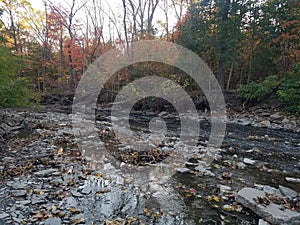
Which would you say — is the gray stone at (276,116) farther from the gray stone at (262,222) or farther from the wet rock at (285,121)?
the gray stone at (262,222)

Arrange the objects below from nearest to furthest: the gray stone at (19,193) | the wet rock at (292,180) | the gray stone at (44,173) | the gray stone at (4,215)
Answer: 1. the gray stone at (4,215)
2. the gray stone at (19,193)
3. the wet rock at (292,180)
4. the gray stone at (44,173)

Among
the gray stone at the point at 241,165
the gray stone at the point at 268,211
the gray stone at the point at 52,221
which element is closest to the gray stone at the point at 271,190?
the gray stone at the point at 268,211

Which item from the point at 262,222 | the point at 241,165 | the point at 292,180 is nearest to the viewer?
the point at 262,222

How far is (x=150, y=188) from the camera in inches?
134

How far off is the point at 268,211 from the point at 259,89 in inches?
403

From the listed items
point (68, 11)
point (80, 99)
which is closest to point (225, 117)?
point (80, 99)

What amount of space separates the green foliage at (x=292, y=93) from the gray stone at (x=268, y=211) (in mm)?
8413

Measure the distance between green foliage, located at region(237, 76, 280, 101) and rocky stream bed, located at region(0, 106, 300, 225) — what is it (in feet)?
20.6

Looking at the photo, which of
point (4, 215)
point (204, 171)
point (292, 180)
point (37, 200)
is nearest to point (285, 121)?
point (292, 180)

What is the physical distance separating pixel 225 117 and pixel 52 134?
8136mm

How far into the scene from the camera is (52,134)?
698cm

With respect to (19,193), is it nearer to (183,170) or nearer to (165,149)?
(183,170)

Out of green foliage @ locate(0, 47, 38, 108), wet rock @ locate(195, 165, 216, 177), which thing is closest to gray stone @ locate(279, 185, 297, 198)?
wet rock @ locate(195, 165, 216, 177)

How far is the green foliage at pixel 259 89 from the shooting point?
11523 millimetres
